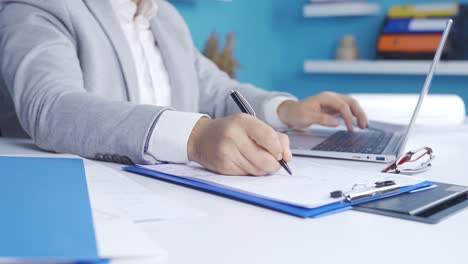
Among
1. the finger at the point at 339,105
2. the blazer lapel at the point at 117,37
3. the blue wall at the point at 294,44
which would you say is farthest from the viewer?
the blue wall at the point at 294,44

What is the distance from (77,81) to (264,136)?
14.9 inches

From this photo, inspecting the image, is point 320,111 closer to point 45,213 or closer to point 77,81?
point 77,81

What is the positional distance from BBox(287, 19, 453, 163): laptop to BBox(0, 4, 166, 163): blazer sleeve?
274mm

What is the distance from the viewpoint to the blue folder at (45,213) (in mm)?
353

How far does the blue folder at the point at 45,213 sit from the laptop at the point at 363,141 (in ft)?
1.30

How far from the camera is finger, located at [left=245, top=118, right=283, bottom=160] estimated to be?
0.65 meters

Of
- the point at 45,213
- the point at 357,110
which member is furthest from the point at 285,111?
the point at 45,213

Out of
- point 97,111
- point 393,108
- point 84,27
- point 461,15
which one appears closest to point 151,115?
point 97,111

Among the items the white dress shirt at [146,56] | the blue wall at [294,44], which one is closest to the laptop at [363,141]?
the white dress shirt at [146,56]

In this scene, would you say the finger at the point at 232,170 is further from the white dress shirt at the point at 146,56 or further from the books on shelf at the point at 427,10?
the books on shelf at the point at 427,10

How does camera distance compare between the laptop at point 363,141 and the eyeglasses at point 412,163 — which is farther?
the laptop at point 363,141

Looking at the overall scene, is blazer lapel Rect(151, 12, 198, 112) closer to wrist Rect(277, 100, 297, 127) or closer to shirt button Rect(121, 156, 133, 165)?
wrist Rect(277, 100, 297, 127)

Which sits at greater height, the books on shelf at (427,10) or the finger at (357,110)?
the books on shelf at (427,10)

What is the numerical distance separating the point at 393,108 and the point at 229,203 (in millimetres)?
869
